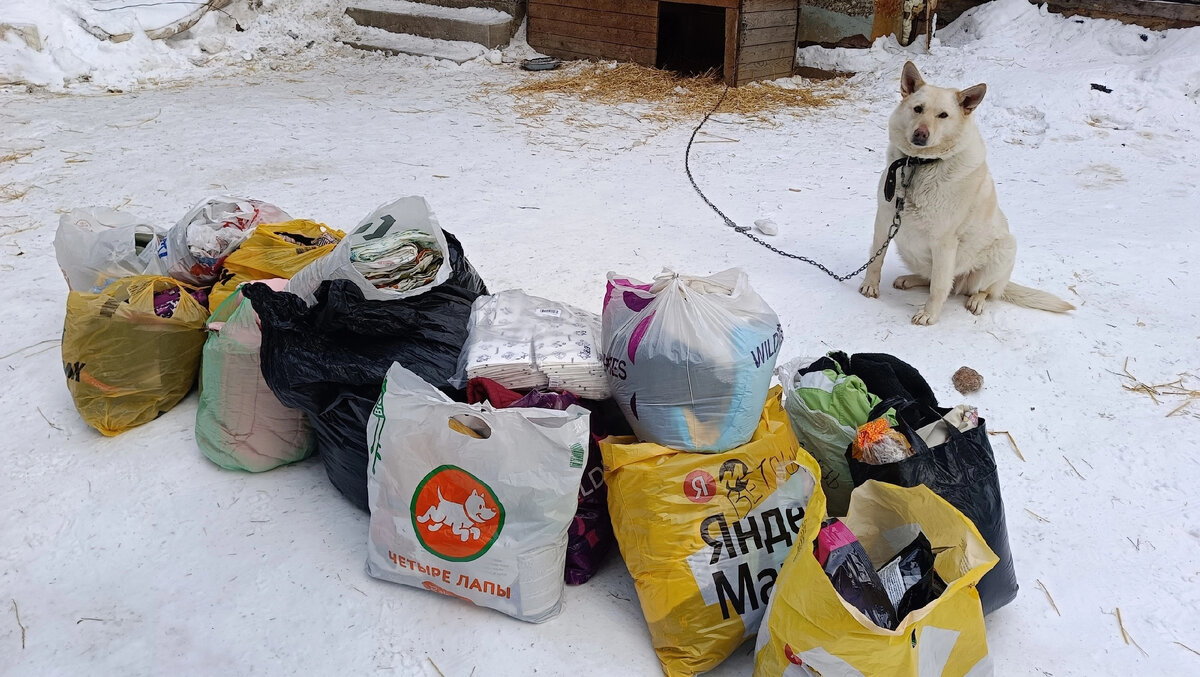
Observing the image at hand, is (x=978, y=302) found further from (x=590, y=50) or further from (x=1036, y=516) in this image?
(x=590, y=50)

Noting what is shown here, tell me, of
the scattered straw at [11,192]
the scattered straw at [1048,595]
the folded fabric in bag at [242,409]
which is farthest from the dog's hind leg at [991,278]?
the scattered straw at [11,192]

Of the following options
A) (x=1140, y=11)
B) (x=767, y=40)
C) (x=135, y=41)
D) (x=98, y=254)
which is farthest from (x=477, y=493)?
(x=1140, y=11)

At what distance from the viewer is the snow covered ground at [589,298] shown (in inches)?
81.1

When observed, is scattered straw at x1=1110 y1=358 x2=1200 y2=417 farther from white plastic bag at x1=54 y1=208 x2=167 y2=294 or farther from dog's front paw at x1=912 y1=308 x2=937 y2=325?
white plastic bag at x1=54 y1=208 x2=167 y2=294

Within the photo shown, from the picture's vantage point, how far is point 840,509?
91.9 inches

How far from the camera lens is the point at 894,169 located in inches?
136

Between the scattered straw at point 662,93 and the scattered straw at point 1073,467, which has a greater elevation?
the scattered straw at point 662,93

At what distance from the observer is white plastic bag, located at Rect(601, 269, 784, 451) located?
6.73 feet

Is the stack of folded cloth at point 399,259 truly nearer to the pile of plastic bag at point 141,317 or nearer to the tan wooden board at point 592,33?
the pile of plastic bag at point 141,317

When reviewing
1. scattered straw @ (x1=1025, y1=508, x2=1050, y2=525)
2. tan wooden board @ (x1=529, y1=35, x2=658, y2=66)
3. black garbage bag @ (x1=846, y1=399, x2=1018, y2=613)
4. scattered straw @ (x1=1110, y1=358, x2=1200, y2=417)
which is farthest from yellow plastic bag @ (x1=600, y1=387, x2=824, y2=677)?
tan wooden board @ (x1=529, y1=35, x2=658, y2=66)

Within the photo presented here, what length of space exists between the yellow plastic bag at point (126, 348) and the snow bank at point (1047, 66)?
17.6ft

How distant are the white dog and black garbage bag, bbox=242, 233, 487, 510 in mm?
2136

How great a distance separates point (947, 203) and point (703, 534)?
6.90 feet

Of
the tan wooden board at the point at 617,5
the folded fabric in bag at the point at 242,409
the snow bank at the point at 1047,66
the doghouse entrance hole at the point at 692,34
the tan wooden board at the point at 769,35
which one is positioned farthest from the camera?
the doghouse entrance hole at the point at 692,34
